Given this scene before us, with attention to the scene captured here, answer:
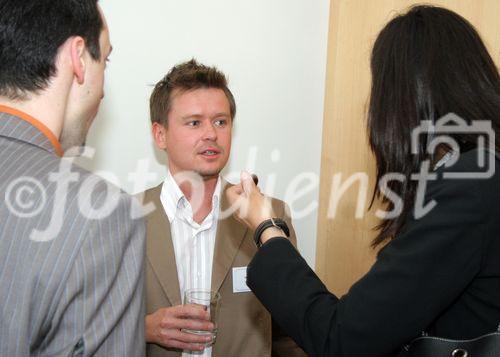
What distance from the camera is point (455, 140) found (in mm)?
948

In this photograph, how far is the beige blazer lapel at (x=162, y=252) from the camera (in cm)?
166

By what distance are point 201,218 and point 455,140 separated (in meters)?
1.09

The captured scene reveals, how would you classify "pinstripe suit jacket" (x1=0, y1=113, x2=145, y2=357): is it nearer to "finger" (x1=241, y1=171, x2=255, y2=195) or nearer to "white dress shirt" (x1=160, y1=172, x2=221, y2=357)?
"finger" (x1=241, y1=171, x2=255, y2=195)

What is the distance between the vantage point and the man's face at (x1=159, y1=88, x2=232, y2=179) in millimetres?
1782

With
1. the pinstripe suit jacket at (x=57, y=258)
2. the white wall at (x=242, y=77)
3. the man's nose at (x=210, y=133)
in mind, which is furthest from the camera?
the white wall at (x=242, y=77)

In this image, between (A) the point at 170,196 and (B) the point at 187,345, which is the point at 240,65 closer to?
(A) the point at 170,196

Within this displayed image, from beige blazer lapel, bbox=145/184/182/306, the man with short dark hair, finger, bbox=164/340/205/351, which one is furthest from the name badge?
the man with short dark hair

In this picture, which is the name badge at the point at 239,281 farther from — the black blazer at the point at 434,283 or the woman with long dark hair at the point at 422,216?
the black blazer at the point at 434,283

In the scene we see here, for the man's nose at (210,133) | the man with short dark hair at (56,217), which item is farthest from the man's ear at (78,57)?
the man's nose at (210,133)

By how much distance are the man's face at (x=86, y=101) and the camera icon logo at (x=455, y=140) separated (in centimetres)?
60

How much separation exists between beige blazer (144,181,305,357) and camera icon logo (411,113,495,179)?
0.91m

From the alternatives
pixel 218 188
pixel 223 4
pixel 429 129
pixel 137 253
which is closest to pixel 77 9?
pixel 137 253

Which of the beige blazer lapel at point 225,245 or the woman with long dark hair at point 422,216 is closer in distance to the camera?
the woman with long dark hair at point 422,216

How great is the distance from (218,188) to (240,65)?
1.82ft
